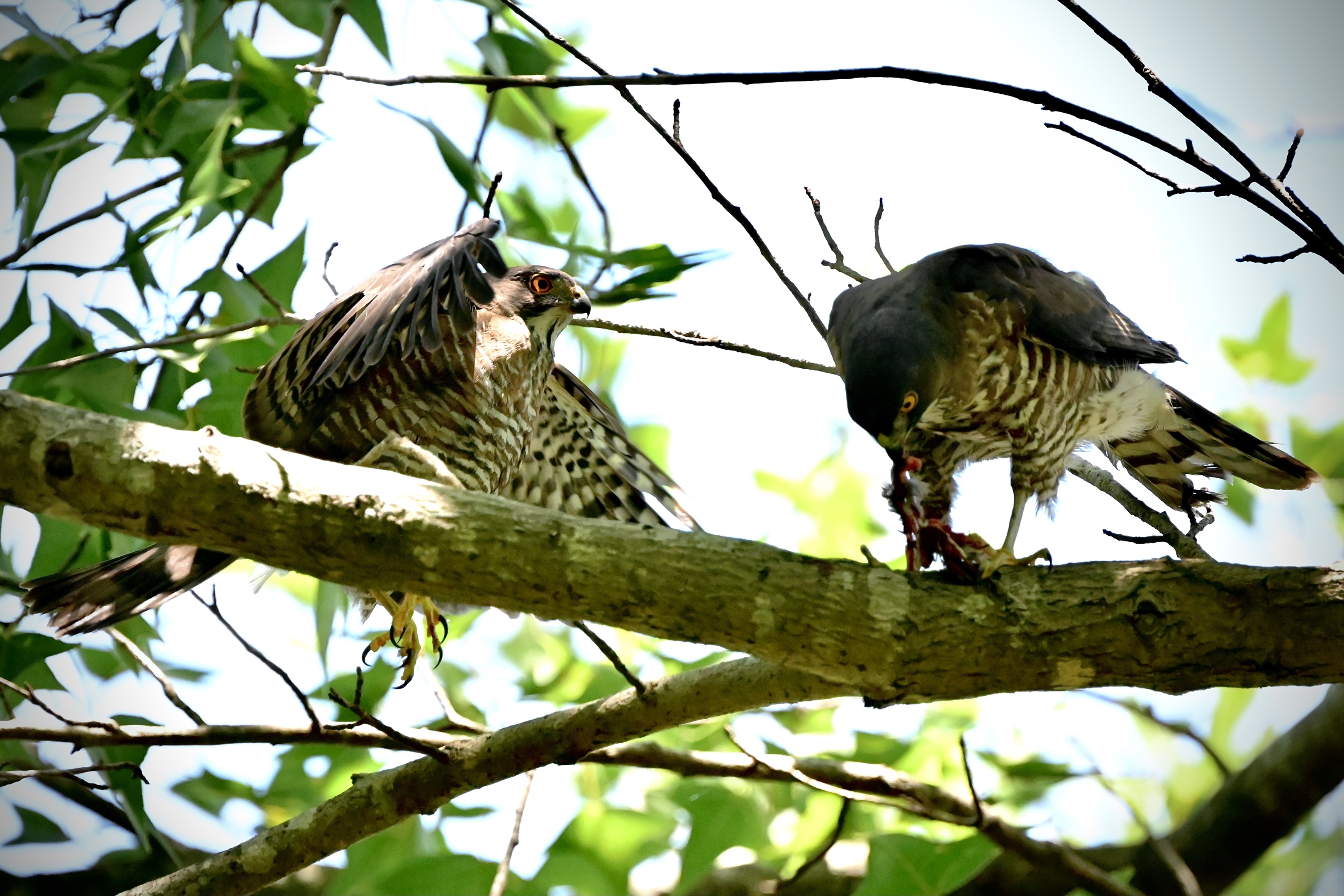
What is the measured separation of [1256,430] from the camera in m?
4.52

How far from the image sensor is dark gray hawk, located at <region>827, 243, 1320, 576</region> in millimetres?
3121

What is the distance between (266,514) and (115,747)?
1666 millimetres

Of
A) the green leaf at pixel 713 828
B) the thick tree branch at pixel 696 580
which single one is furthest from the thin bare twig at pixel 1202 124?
the green leaf at pixel 713 828

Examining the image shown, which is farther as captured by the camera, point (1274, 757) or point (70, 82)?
point (1274, 757)

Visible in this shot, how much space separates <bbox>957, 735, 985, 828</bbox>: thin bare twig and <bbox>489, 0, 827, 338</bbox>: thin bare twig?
4.43 ft

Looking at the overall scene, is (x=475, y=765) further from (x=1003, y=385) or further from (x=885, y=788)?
(x=1003, y=385)

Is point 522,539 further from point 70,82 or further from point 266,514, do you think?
point 70,82

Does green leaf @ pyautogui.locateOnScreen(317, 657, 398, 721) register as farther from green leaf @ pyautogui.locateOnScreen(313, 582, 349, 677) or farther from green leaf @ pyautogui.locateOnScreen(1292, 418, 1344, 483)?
green leaf @ pyautogui.locateOnScreen(1292, 418, 1344, 483)

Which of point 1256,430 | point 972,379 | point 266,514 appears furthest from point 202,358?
point 1256,430

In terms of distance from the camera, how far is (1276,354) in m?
4.70

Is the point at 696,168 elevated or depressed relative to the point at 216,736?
elevated

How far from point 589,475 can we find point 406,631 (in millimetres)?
1625

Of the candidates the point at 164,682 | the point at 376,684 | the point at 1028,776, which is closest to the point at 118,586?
the point at 164,682

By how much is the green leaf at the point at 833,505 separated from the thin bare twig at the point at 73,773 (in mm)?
2946
